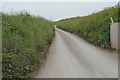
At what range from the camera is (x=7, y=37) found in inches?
302

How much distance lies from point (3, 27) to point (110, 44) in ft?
22.3

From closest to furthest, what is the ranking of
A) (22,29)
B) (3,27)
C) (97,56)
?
(3,27), (22,29), (97,56)

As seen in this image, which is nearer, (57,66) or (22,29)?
(57,66)

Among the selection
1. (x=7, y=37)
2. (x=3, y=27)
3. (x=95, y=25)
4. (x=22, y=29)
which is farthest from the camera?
(x=95, y=25)

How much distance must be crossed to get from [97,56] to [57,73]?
352cm

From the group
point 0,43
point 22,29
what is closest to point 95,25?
point 22,29

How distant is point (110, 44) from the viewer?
1284cm

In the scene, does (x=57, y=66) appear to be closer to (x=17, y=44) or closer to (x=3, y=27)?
(x=17, y=44)

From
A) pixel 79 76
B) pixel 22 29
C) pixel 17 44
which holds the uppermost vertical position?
pixel 22 29

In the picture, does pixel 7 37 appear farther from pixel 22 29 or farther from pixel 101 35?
pixel 101 35

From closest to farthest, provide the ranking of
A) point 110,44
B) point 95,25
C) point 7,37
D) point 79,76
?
point 79,76 < point 7,37 < point 110,44 < point 95,25

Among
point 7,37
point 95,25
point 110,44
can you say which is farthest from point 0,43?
point 95,25

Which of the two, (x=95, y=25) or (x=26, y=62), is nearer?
(x=26, y=62)

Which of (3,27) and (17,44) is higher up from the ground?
(3,27)
